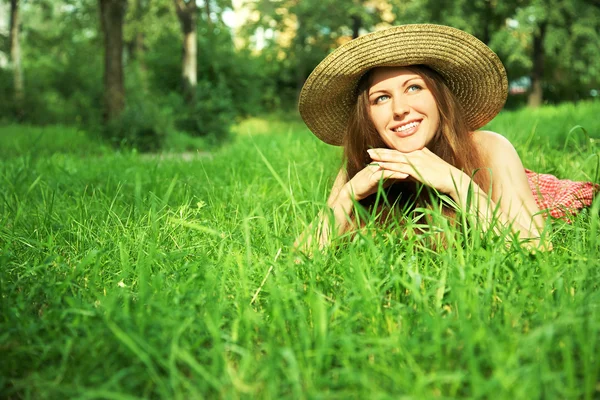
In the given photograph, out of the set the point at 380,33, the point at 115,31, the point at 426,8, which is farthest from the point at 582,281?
the point at 426,8

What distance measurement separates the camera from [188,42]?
11.9 meters

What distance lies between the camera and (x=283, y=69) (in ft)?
97.1

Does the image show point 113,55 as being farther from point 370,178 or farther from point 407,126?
point 370,178

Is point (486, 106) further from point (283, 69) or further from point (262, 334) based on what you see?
point (283, 69)

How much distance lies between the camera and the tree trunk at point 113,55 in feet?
33.0

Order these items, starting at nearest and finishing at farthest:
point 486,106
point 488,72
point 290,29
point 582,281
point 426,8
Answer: point 582,281 → point 488,72 → point 486,106 → point 426,8 → point 290,29

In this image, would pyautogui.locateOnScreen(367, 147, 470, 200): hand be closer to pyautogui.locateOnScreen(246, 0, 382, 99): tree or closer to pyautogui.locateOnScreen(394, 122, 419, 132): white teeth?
pyautogui.locateOnScreen(394, 122, 419, 132): white teeth

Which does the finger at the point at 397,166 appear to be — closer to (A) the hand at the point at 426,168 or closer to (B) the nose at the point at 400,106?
(A) the hand at the point at 426,168

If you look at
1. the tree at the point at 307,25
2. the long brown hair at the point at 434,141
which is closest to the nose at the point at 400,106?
the long brown hair at the point at 434,141

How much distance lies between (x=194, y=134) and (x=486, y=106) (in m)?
9.76

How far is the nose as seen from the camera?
8.17 ft

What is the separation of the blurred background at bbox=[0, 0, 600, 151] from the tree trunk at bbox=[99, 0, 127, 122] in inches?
0.7

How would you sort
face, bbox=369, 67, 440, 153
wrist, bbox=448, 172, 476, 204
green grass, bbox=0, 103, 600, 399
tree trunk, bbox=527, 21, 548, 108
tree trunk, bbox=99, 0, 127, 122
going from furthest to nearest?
tree trunk, bbox=527, 21, 548, 108
tree trunk, bbox=99, 0, 127, 122
face, bbox=369, 67, 440, 153
wrist, bbox=448, 172, 476, 204
green grass, bbox=0, 103, 600, 399

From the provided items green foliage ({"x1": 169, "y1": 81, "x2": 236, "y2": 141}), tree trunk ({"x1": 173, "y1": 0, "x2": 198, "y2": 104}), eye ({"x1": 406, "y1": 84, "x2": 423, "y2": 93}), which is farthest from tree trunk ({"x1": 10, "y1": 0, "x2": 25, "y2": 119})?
eye ({"x1": 406, "y1": 84, "x2": 423, "y2": 93})
